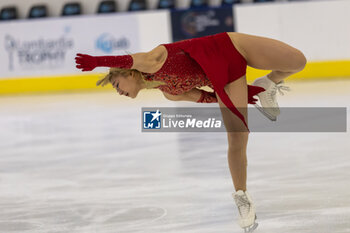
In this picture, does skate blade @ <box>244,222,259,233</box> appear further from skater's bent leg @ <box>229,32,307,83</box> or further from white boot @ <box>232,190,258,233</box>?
skater's bent leg @ <box>229,32,307,83</box>

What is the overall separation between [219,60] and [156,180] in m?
1.56

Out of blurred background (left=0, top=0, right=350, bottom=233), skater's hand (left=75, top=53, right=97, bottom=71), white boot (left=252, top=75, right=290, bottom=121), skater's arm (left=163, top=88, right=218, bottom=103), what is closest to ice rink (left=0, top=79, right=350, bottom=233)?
blurred background (left=0, top=0, right=350, bottom=233)

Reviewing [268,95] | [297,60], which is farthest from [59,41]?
[297,60]

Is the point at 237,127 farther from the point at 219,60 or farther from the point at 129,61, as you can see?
the point at 129,61

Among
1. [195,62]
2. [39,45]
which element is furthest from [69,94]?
[195,62]

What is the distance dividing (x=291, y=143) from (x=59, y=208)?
2361mm

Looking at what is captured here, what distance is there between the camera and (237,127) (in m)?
3.03

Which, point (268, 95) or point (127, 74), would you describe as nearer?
point (127, 74)

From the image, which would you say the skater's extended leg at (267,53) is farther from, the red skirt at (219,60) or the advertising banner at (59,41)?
the advertising banner at (59,41)

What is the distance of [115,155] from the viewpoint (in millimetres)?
5371

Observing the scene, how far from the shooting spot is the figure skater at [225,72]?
9.60 feet

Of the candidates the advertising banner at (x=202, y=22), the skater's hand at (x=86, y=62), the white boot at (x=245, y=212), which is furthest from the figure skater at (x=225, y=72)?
the advertising banner at (x=202, y=22)

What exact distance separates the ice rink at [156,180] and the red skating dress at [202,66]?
0.70 metres

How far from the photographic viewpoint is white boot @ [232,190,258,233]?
299 cm
